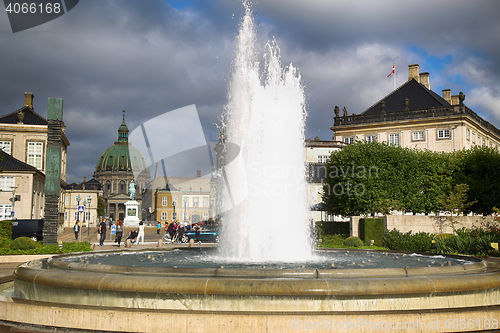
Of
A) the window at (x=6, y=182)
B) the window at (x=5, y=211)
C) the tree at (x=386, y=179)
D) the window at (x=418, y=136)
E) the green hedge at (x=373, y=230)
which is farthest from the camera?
the window at (x=418, y=136)

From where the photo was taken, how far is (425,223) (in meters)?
28.8

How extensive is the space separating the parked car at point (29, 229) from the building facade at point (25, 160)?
71.0 feet

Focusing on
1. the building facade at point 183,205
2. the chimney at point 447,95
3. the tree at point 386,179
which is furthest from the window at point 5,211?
the building facade at point 183,205

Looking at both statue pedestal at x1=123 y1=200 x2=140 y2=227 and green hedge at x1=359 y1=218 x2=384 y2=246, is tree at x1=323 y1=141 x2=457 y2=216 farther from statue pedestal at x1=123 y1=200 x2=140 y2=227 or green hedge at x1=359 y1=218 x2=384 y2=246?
statue pedestal at x1=123 y1=200 x2=140 y2=227

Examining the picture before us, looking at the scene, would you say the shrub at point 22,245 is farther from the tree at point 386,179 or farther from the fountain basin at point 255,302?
the tree at point 386,179

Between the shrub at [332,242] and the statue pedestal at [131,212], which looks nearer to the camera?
the shrub at [332,242]

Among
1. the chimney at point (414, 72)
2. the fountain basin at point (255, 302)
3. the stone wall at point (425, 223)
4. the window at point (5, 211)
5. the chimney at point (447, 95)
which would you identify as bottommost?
the fountain basin at point (255, 302)

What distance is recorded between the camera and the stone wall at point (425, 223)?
28297mm

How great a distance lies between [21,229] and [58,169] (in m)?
13.4

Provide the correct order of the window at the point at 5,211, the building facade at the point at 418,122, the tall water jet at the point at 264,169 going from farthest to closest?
the building facade at the point at 418,122
the window at the point at 5,211
the tall water jet at the point at 264,169

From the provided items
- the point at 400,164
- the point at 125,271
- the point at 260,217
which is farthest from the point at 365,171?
the point at 125,271

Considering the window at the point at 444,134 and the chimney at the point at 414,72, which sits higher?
the chimney at the point at 414,72

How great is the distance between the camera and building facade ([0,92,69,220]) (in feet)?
169

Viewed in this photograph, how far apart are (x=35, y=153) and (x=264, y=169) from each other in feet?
191
